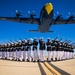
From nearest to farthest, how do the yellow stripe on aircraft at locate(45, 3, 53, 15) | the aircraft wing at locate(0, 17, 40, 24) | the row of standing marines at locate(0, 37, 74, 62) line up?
the row of standing marines at locate(0, 37, 74, 62) → the yellow stripe on aircraft at locate(45, 3, 53, 15) → the aircraft wing at locate(0, 17, 40, 24)

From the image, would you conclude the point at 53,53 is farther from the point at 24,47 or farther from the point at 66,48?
the point at 66,48

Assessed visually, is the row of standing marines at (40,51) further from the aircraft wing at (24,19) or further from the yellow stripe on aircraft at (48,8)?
the aircraft wing at (24,19)

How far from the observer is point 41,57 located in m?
18.3

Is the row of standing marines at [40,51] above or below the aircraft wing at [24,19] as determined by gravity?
below

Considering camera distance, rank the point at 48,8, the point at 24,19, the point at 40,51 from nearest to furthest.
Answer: the point at 40,51 → the point at 48,8 → the point at 24,19

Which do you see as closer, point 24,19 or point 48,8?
point 48,8

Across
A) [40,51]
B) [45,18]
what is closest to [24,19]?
[45,18]

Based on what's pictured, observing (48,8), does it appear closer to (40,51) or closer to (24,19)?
(24,19)

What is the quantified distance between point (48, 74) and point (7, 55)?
50.2 feet

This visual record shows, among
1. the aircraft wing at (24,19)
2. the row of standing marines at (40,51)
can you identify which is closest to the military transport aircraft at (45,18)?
the aircraft wing at (24,19)

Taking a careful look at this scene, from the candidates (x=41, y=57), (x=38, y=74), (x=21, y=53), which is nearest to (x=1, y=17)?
(x=21, y=53)

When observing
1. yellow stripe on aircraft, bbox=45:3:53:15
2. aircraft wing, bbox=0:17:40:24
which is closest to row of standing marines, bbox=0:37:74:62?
yellow stripe on aircraft, bbox=45:3:53:15

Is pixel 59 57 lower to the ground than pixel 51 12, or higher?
lower

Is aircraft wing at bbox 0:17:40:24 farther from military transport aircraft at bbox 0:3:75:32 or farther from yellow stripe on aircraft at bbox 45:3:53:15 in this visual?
yellow stripe on aircraft at bbox 45:3:53:15
